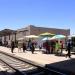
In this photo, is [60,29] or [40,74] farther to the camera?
[60,29]

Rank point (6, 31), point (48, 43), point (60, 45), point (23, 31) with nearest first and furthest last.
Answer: point (60, 45) < point (48, 43) < point (6, 31) < point (23, 31)

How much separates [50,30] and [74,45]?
34.8 metres

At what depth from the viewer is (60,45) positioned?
31.1 meters

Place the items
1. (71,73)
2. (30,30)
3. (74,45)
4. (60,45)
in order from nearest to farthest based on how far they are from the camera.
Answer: (71,73) < (60,45) < (74,45) < (30,30)

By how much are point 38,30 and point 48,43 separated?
35.4 metres

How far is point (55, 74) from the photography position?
15.6 m

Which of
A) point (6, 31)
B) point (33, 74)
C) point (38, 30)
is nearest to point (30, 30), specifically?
point (38, 30)

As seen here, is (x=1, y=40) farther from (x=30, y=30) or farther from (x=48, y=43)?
(x=48, y=43)

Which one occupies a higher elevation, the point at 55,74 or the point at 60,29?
the point at 60,29

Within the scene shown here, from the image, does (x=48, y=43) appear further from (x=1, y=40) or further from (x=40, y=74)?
(x=1, y=40)

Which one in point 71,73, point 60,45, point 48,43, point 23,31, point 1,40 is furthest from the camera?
point 1,40

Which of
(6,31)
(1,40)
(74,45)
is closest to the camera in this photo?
(74,45)

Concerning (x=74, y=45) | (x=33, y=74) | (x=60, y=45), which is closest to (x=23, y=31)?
(x=74, y=45)

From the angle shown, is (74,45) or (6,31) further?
(6,31)
